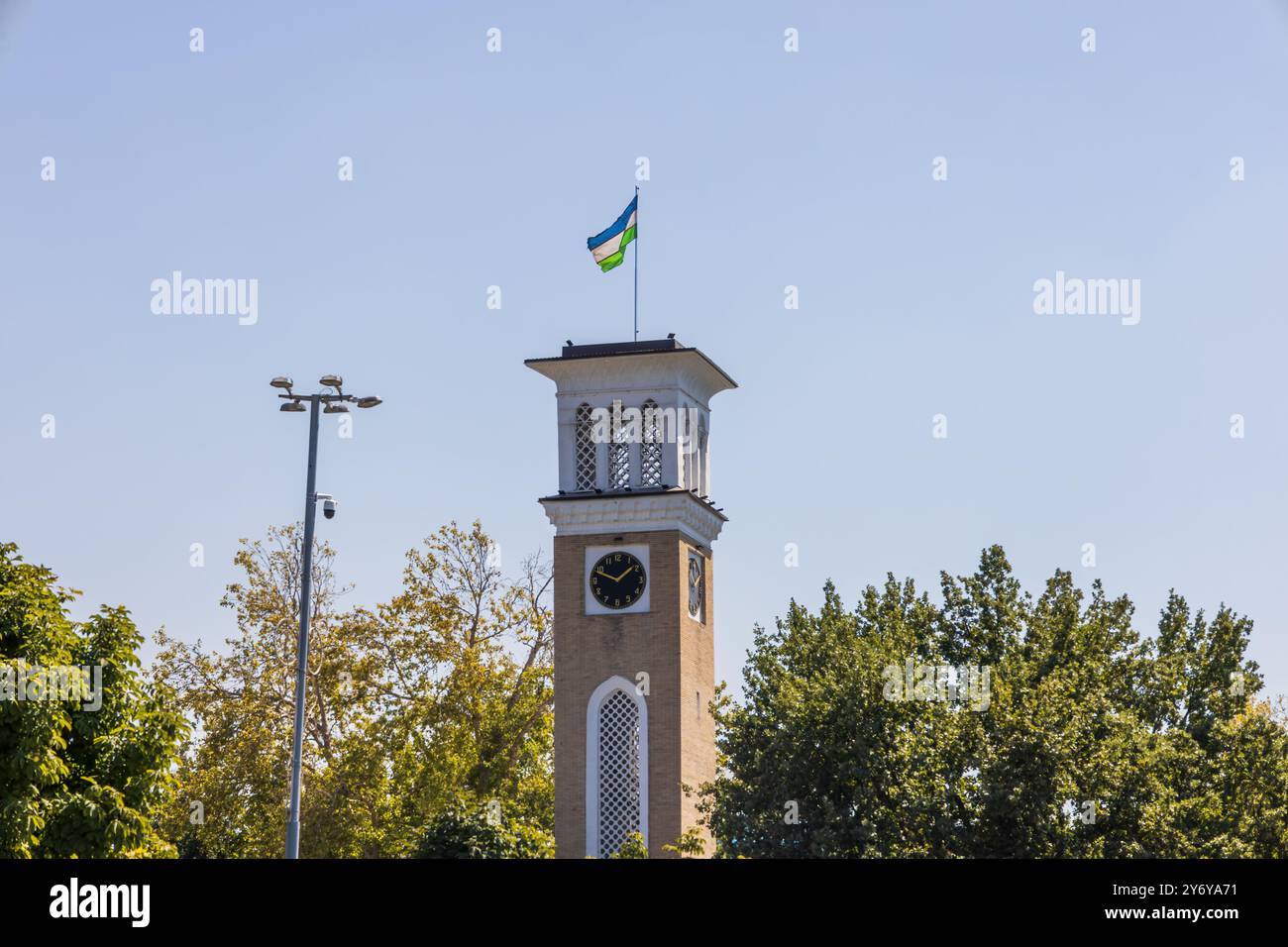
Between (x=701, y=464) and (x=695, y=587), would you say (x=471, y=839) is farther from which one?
(x=701, y=464)

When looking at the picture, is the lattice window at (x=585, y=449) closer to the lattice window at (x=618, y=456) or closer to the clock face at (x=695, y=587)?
the lattice window at (x=618, y=456)

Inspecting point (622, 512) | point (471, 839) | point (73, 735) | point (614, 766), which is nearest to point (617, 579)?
point (622, 512)

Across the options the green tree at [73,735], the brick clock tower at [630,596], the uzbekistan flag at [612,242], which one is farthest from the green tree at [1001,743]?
the green tree at [73,735]

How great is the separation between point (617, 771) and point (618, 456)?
25.5 ft

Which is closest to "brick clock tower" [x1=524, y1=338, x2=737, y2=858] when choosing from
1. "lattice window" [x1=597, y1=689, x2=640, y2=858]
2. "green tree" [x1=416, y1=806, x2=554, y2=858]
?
"lattice window" [x1=597, y1=689, x2=640, y2=858]

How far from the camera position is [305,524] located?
112 feet

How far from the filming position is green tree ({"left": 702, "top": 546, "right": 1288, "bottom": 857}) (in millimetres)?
38062

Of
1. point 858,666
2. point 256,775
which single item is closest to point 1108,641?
point 858,666

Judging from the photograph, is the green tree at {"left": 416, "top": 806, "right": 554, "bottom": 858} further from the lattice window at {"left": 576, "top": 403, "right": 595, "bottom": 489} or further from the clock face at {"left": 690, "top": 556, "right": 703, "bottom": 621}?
the lattice window at {"left": 576, "top": 403, "right": 595, "bottom": 489}

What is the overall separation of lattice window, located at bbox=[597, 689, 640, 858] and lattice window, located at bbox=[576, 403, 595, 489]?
5.33 metres
